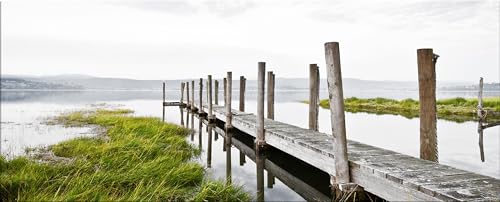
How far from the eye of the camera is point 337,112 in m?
6.16

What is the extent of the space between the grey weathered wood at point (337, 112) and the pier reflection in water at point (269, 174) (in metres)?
1.75

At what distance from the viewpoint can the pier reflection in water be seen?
27.3 feet

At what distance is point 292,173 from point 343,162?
3737 millimetres

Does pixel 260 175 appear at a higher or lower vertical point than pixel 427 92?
lower

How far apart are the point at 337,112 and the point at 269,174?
4.11 meters

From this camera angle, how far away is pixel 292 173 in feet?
32.0

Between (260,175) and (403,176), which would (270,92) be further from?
A: (403,176)

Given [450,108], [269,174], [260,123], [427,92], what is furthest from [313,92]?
[450,108]

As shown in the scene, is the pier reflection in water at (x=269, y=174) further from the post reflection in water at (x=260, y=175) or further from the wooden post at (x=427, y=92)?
the wooden post at (x=427, y=92)

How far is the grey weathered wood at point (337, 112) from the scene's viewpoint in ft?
20.1

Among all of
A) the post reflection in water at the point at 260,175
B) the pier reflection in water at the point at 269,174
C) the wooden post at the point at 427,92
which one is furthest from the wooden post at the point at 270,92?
the wooden post at the point at 427,92

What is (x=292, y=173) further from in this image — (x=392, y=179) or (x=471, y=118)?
(x=471, y=118)

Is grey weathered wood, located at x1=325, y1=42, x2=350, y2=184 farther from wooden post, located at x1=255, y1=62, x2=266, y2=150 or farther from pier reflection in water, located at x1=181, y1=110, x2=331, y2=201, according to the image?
wooden post, located at x1=255, y1=62, x2=266, y2=150

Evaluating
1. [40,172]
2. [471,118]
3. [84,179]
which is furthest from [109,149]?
[471,118]
